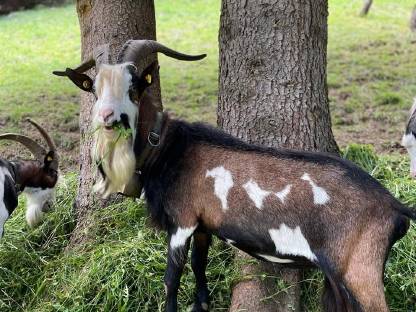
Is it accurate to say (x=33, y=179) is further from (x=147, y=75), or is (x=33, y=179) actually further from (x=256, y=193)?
(x=256, y=193)

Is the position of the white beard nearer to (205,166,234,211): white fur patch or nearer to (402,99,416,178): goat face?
(205,166,234,211): white fur patch

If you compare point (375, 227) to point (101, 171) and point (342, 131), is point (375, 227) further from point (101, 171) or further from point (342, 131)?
point (342, 131)

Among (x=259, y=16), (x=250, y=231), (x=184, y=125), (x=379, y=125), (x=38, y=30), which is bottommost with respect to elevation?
(x=38, y=30)

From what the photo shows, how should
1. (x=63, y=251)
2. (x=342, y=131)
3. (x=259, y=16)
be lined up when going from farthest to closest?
(x=342, y=131), (x=63, y=251), (x=259, y=16)

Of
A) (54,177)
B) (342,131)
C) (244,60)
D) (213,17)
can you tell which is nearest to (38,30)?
(213,17)

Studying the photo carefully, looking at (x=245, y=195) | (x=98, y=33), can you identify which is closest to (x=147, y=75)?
(x=245, y=195)

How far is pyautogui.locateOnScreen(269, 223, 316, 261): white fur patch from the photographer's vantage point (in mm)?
3834

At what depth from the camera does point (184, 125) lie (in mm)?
4375

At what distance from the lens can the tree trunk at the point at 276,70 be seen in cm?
502

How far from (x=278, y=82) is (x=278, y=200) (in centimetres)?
135

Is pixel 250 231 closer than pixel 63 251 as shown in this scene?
Yes

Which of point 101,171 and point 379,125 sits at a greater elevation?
point 101,171

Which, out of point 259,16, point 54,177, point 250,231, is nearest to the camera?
Result: point 250,231

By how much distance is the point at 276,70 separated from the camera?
5.03 m
